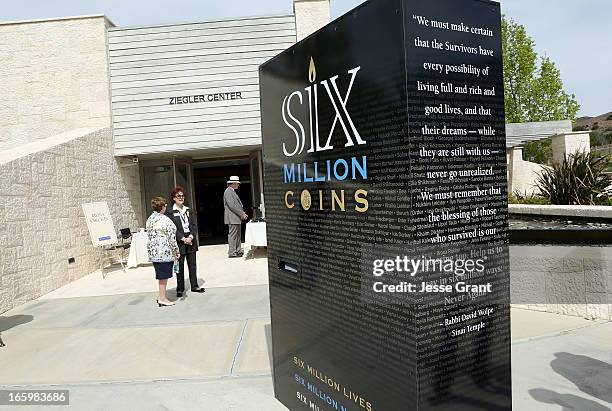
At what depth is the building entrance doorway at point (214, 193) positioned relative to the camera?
1620cm

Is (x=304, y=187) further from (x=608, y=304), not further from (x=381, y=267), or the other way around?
(x=608, y=304)

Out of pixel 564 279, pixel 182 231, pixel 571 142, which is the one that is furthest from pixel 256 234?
pixel 571 142

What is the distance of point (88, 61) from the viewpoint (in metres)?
11.5

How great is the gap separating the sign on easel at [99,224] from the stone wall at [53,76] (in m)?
3.00

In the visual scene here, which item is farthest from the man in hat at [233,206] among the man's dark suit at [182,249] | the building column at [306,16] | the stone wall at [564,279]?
the stone wall at [564,279]

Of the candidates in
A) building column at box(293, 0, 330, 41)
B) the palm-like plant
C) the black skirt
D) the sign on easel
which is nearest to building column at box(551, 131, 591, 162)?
the palm-like plant

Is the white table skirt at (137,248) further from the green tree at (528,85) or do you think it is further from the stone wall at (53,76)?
the green tree at (528,85)

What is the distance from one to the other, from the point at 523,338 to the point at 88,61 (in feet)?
37.7

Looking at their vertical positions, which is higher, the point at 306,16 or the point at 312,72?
the point at 306,16

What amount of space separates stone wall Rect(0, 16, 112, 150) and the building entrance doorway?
13.9 ft

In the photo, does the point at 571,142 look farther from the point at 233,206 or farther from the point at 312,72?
the point at 312,72

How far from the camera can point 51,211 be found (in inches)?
336

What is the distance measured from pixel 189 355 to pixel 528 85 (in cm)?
2101

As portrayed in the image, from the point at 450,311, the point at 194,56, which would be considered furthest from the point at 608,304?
the point at 194,56
